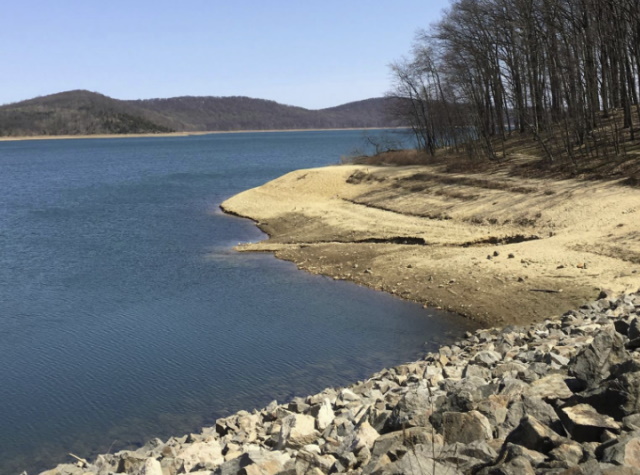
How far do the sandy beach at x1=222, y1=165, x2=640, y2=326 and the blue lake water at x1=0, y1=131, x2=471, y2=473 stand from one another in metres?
1.28

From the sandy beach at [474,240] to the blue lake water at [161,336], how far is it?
4.18 ft

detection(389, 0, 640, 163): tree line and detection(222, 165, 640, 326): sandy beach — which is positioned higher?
detection(389, 0, 640, 163): tree line

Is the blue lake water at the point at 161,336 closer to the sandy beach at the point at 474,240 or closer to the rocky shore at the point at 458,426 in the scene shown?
the sandy beach at the point at 474,240

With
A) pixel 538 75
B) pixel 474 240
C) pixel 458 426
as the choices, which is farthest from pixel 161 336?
pixel 538 75

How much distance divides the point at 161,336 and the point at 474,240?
38.3 feet

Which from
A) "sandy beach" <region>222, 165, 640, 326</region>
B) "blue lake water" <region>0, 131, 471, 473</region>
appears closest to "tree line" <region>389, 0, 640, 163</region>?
"sandy beach" <region>222, 165, 640, 326</region>

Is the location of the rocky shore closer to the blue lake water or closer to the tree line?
the blue lake water

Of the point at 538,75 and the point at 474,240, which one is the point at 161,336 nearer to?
the point at 474,240

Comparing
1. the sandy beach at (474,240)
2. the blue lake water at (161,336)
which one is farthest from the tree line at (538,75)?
the blue lake water at (161,336)

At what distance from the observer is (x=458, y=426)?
6477 millimetres

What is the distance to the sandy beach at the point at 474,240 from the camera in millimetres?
17000

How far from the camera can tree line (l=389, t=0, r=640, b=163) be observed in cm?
3222

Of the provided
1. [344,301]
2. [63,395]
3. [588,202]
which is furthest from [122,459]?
[588,202]

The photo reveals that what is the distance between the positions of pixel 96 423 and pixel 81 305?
781 cm
